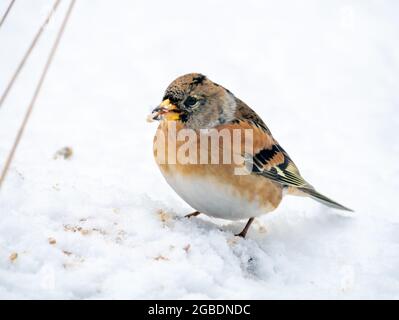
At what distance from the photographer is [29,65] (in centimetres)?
515

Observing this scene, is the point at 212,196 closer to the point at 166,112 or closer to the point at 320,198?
the point at 166,112

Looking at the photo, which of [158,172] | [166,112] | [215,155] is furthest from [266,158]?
[158,172]

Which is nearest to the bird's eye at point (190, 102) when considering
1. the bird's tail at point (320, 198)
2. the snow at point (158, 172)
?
the snow at point (158, 172)

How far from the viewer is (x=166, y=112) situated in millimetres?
2830

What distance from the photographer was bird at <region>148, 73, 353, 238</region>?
2689 millimetres

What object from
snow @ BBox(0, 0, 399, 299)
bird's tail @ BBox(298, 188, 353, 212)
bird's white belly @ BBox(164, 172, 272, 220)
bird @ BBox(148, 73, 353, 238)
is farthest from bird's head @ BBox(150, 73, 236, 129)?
bird's tail @ BBox(298, 188, 353, 212)

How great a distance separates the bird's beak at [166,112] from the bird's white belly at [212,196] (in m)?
0.29

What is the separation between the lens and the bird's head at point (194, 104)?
2828mm

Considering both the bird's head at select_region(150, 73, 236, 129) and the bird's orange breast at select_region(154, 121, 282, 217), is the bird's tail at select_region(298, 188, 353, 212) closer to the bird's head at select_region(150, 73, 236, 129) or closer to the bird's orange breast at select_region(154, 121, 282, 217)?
the bird's orange breast at select_region(154, 121, 282, 217)

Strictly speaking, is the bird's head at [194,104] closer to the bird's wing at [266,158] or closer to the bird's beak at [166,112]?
the bird's beak at [166,112]

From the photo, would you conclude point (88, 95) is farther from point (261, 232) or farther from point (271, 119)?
point (261, 232)

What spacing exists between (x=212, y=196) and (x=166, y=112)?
487 mm

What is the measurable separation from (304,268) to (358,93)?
2947 millimetres

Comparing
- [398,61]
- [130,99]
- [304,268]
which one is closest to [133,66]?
[130,99]
